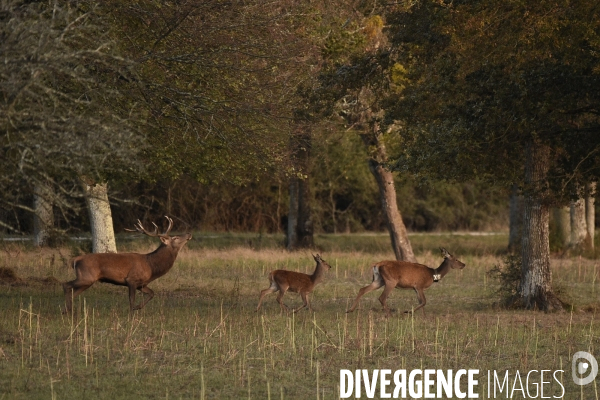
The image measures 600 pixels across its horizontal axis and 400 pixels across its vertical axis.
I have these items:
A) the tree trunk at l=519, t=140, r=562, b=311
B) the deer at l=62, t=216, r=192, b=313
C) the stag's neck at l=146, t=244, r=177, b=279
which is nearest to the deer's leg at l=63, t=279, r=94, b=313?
the deer at l=62, t=216, r=192, b=313

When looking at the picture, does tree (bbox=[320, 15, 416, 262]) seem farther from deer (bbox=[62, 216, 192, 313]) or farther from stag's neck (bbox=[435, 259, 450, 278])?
deer (bbox=[62, 216, 192, 313])

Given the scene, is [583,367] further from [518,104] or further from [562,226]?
[562,226]

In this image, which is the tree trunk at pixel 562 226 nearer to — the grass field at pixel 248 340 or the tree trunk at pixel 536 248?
the grass field at pixel 248 340

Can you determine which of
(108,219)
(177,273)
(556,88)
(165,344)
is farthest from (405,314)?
(108,219)

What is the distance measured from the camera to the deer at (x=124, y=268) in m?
15.7

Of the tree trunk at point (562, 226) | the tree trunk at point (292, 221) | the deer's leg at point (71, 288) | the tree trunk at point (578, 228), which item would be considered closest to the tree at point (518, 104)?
the deer's leg at point (71, 288)

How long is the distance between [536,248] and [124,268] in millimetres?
6788

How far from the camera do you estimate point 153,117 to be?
1600 centimetres

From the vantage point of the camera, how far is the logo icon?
10.9m

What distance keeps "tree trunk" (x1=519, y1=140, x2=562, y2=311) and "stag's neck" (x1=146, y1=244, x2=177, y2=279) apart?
5863 mm

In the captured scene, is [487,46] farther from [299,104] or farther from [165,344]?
[165,344]

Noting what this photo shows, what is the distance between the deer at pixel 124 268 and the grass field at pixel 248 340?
0.41 m

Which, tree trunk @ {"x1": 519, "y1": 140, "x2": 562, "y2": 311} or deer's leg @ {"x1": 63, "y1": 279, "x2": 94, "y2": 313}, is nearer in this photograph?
deer's leg @ {"x1": 63, "y1": 279, "x2": 94, "y2": 313}

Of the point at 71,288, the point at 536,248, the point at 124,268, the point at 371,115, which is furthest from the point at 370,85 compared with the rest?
the point at 371,115
